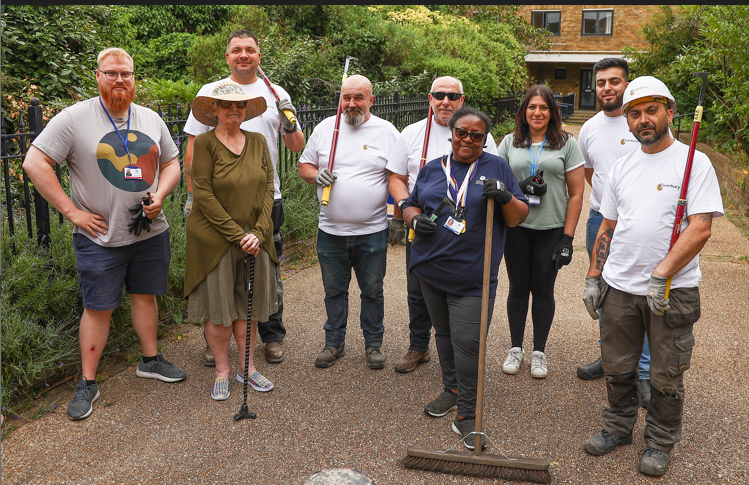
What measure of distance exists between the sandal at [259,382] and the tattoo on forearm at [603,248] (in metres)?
2.33

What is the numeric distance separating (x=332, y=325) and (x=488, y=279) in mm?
1792

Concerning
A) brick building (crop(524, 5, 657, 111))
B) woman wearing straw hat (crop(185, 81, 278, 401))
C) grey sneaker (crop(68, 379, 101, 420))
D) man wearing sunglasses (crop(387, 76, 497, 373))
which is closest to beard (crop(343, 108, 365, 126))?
man wearing sunglasses (crop(387, 76, 497, 373))

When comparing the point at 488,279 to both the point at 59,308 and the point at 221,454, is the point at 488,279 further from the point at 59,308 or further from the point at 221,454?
the point at 59,308

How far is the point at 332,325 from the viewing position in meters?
4.93

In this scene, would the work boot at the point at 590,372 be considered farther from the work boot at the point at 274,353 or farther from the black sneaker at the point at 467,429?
the work boot at the point at 274,353

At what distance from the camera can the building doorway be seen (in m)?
34.4

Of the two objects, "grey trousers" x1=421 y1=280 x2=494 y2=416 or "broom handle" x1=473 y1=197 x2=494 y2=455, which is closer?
"broom handle" x1=473 y1=197 x2=494 y2=455

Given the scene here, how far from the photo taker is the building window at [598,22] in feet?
104

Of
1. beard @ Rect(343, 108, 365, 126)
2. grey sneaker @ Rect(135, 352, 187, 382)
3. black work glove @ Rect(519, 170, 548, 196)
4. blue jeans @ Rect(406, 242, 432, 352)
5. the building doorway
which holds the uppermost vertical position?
the building doorway

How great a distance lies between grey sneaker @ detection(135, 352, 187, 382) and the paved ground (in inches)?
2.0

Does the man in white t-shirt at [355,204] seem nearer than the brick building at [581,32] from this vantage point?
Yes

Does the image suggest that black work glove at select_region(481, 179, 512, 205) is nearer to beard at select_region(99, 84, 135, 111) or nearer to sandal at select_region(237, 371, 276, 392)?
sandal at select_region(237, 371, 276, 392)

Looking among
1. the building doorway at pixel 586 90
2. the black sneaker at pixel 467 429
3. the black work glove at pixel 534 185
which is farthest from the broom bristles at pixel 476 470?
the building doorway at pixel 586 90

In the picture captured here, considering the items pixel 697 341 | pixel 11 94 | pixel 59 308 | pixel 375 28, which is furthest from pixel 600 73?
pixel 375 28
